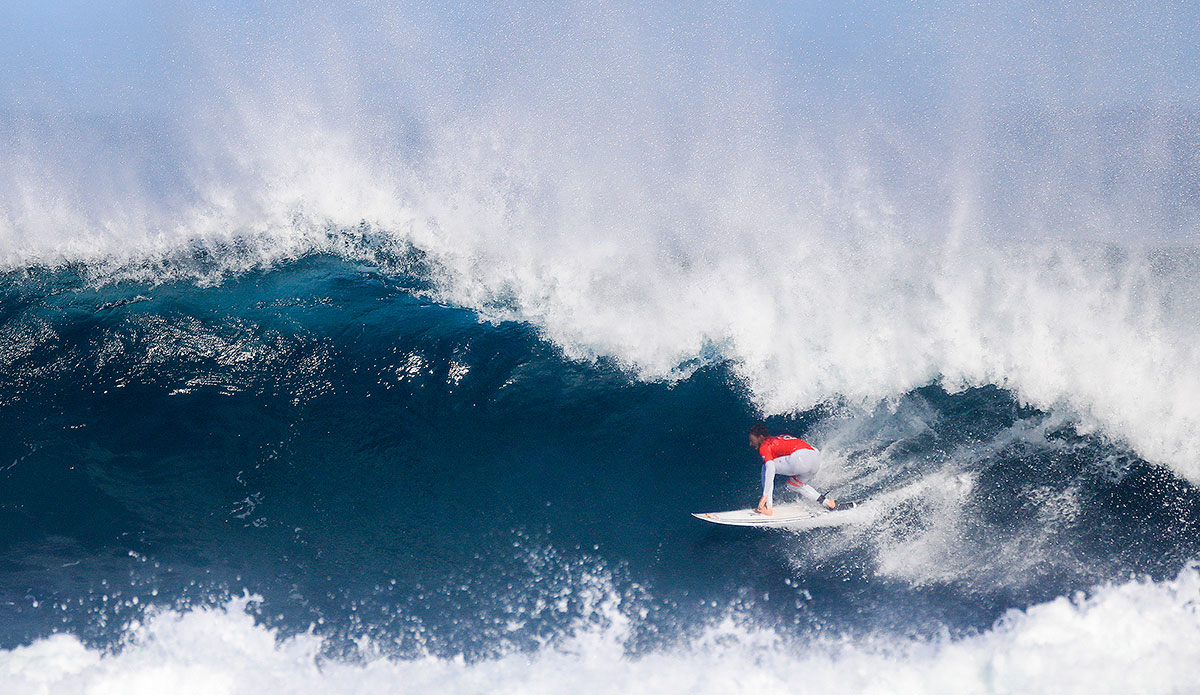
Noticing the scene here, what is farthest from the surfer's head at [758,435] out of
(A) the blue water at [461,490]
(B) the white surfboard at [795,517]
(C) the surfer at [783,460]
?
(A) the blue water at [461,490]

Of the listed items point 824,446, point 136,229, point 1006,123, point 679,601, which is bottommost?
point 679,601

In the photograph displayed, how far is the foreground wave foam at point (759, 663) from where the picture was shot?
20.3ft

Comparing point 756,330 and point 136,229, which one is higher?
point 136,229

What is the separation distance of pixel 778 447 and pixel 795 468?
29 centimetres

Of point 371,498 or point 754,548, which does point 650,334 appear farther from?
point 371,498

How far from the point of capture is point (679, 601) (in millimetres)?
6906

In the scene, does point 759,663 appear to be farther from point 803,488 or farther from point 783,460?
point 783,460

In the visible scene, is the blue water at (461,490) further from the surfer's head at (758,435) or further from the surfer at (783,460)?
the surfer's head at (758,435)

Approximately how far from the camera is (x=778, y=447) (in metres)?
7.00

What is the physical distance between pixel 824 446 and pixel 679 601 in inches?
96.5

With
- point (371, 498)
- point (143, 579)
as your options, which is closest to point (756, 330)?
point (371, 498)

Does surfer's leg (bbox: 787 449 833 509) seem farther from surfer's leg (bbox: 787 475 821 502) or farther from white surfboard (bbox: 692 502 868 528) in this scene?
white surfboard (bbox: 692 502 868 528)

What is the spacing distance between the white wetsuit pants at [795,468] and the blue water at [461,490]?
1.69 ft

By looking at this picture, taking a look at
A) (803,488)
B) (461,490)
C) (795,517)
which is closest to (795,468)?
(803,488)
